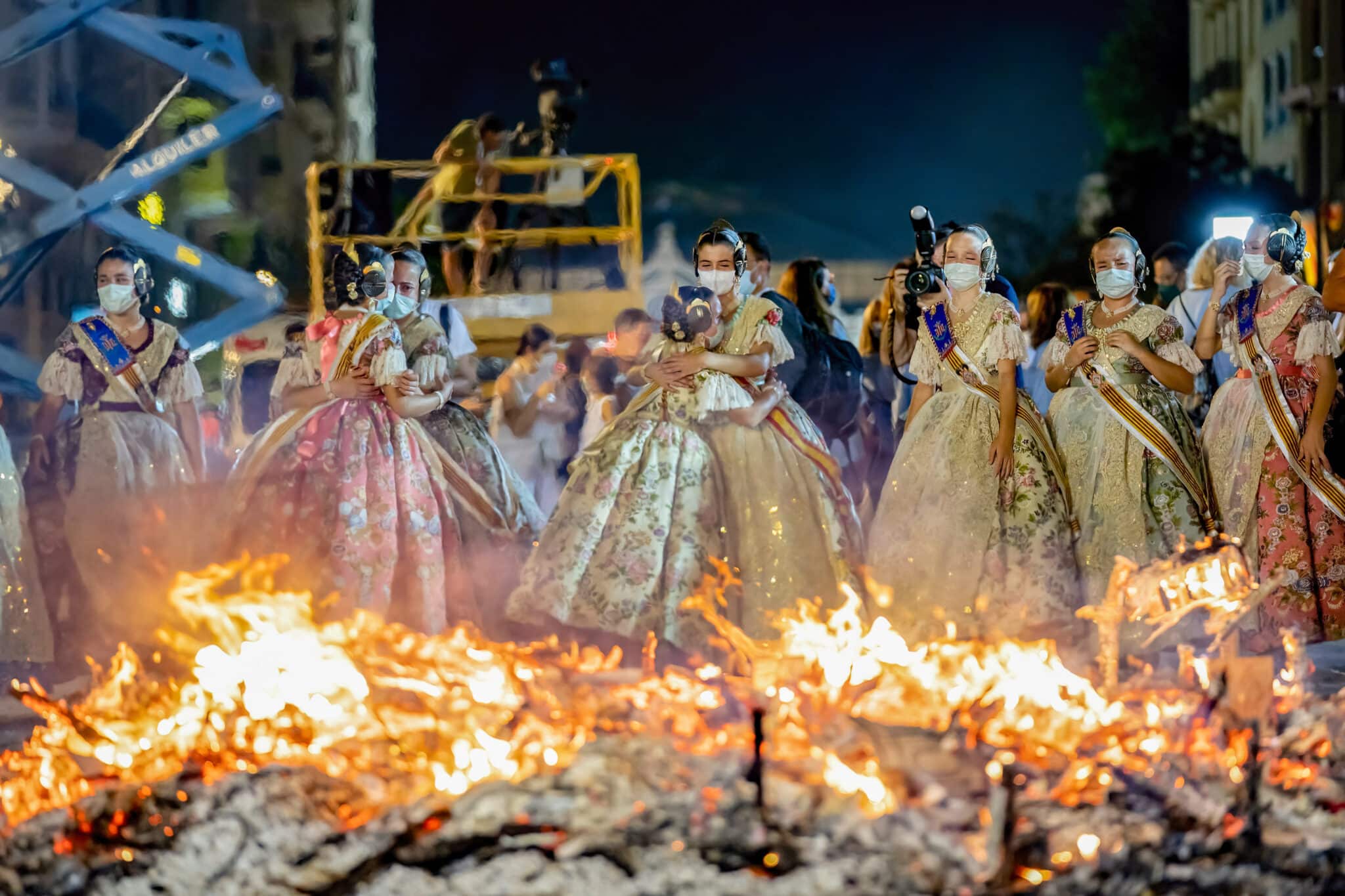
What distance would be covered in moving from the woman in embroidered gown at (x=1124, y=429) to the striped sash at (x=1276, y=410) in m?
0.40

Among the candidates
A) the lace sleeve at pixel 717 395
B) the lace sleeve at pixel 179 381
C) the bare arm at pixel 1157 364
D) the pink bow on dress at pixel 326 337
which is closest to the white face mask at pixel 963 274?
the bare arm at pixel 1157 364

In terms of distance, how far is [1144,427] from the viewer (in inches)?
269

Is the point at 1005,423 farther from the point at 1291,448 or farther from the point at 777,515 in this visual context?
the point at 1291,448

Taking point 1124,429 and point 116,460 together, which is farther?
point 116,460

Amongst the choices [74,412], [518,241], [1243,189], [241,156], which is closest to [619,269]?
[518,241]

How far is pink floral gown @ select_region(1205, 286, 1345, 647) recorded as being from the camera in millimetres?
7078

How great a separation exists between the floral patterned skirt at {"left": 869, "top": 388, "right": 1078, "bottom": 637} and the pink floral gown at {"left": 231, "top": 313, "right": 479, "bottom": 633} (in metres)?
1.90

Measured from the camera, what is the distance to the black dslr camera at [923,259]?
6828 millimetres

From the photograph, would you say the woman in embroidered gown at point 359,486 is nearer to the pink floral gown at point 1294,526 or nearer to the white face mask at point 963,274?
the white face mask at point 963,274

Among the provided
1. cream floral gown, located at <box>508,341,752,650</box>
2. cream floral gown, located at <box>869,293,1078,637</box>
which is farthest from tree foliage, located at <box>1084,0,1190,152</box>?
cream floral gown, located at <box>508,341,752,650</box>

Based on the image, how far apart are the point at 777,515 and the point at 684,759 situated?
2252mm

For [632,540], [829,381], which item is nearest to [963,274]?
[829,381]

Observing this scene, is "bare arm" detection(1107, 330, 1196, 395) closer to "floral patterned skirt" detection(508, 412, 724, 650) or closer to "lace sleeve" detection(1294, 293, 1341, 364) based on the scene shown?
"lace sleeve" detection(1294, 293, 1341, 364)

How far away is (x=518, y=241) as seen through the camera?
1161 cm
